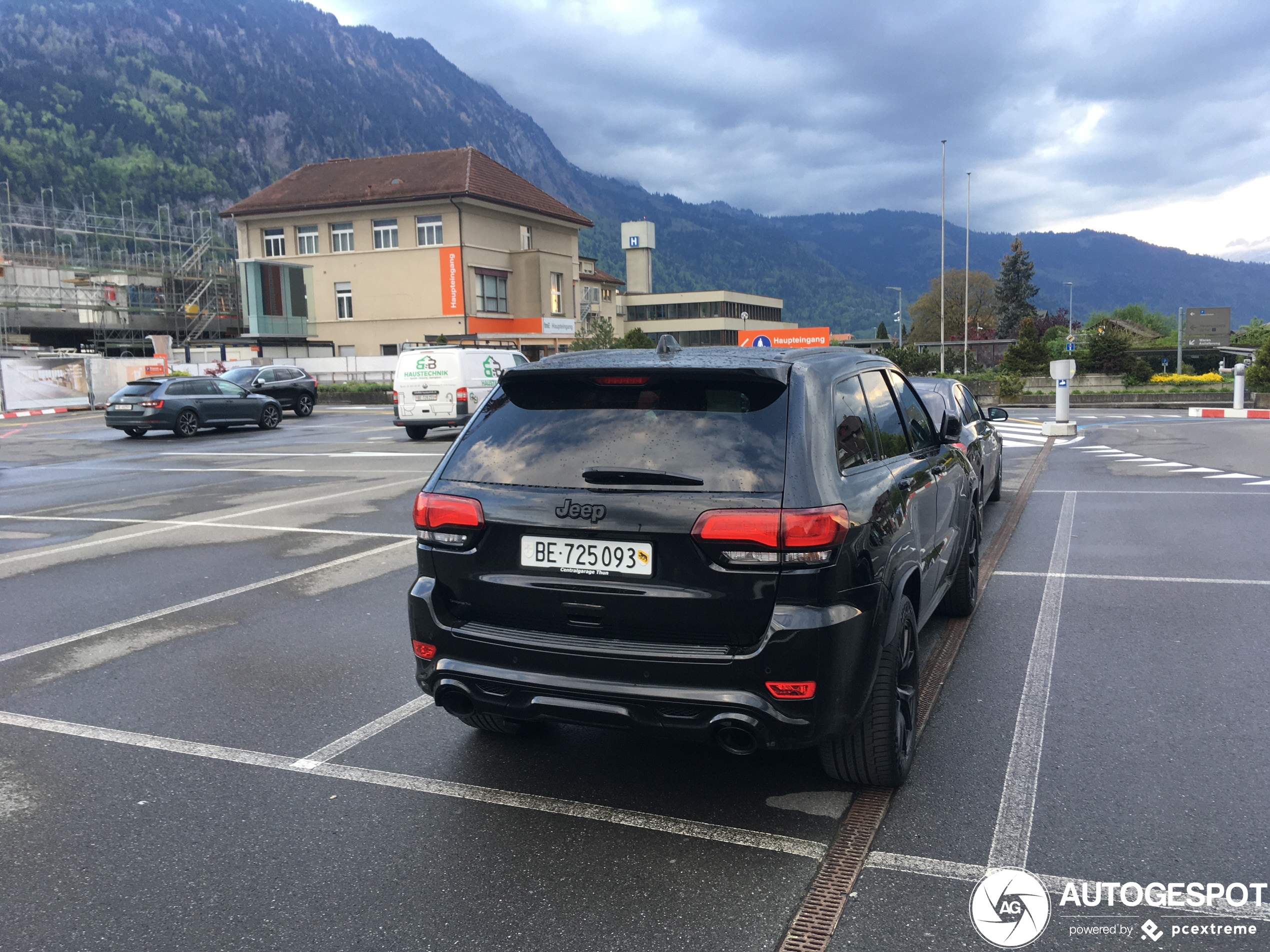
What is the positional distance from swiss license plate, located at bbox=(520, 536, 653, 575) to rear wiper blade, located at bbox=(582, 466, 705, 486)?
206 millimetres

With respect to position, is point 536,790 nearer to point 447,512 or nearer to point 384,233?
point 447,512

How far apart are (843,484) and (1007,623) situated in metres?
3.24

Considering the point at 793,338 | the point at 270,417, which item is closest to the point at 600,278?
the point at 270,417

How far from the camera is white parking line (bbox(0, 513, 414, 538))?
9.56 metres

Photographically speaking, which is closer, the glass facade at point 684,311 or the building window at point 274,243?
Result: the building window at point 274,243

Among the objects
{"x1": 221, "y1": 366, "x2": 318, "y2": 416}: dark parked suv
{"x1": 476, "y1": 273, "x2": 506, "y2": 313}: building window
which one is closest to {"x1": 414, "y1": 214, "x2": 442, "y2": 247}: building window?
{"x1": 476, "y1": 273, "x2": 506, "y2": 313}: building window

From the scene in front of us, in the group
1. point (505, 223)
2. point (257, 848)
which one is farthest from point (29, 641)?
point (505, 223)

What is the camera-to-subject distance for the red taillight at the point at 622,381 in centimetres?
351

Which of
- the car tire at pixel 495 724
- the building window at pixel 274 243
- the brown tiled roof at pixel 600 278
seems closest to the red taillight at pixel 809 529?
the car tire at pixel 495 724

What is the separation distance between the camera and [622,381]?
3.54m

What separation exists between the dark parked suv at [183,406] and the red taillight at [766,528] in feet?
75.5

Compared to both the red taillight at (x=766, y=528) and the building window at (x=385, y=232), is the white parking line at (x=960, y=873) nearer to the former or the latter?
the red taillight at (x=766, y=528)

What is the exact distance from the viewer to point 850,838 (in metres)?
3.35

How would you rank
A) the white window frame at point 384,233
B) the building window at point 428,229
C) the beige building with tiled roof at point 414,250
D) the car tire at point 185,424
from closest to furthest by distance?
1. the car tire at point 185,424
2. the beige building with tiled roof at point 414,250
3. the building window at point 428,229
4. the white window frame at point 384,233
